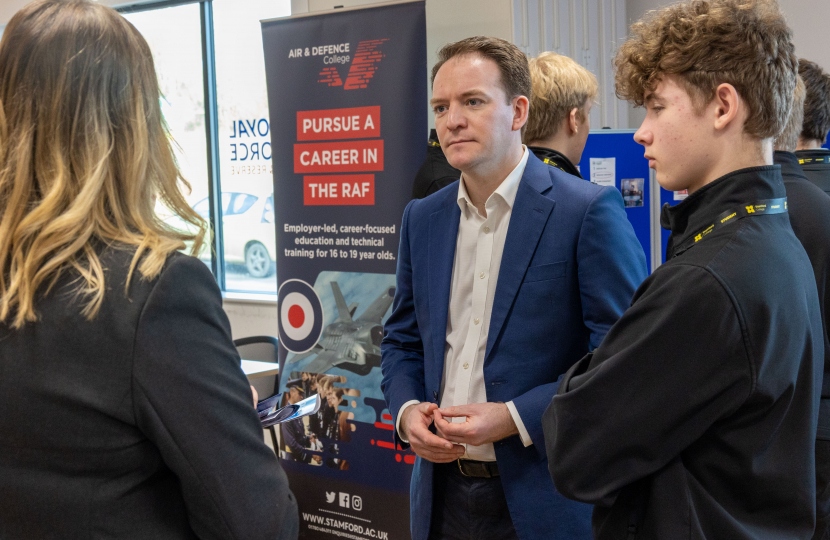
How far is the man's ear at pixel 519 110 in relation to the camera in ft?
5.98

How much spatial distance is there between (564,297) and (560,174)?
0.35m

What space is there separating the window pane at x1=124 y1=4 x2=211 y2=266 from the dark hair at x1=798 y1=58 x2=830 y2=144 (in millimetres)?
4374

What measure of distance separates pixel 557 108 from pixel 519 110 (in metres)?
0.35

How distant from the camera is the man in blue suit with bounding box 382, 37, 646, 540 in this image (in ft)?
5.09

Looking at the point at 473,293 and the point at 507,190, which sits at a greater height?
the point at 507,190

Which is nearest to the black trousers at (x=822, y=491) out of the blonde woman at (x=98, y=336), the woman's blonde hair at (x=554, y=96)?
the woman's blonde hair at (x=554, y=96)

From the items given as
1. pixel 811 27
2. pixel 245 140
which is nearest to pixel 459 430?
pixel 811 27

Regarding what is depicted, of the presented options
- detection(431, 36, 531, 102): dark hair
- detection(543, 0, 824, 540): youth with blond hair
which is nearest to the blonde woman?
detection(543, 0, 824, 540): youth with blond hair

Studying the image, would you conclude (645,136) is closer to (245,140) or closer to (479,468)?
(479,468)

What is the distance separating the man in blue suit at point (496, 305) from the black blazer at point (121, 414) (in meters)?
0.73

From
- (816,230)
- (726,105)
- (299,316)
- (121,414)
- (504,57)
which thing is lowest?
(299,316)

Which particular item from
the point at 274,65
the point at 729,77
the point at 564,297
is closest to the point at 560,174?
the point at 564,297

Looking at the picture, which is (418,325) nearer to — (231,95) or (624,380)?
(624,380)

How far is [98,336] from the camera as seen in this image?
2.76 ft
